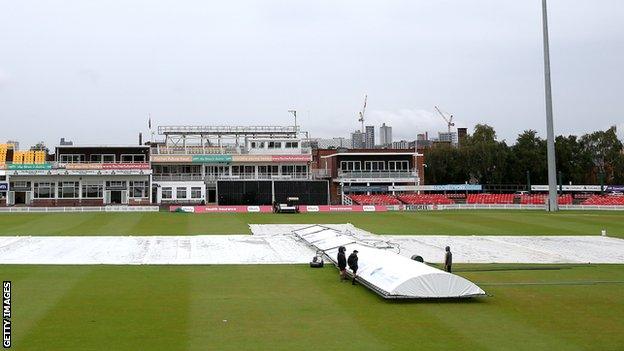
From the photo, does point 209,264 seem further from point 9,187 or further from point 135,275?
point 9,187

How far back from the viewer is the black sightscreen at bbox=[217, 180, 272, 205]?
86.6 m

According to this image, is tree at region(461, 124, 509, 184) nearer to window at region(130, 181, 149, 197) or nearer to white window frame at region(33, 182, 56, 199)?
window at region(130, 181, 149, 197)

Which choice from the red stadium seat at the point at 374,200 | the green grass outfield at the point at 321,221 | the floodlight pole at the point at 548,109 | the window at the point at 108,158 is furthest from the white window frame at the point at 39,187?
the floodlight pole at the point at 548,109

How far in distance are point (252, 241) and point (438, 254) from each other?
40.9 ft

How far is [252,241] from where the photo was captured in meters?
42.2

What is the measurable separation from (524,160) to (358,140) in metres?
49.4

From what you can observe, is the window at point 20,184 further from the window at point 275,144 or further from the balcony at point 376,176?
the balcony at point 376,176

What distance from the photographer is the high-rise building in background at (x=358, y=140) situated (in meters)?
150

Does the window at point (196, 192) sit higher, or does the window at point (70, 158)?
the window at point (70, 158)

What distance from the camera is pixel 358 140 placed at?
157500 millimetres

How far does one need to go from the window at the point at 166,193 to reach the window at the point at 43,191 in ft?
48.0

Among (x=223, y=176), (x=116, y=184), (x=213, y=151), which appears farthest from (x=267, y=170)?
(x=116, y=184)

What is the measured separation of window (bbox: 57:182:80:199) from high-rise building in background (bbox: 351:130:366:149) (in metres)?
70.1

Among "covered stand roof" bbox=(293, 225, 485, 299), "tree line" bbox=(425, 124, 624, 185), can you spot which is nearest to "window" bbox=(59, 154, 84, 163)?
"tree line" bbox=(425, 124, 624, 185)
